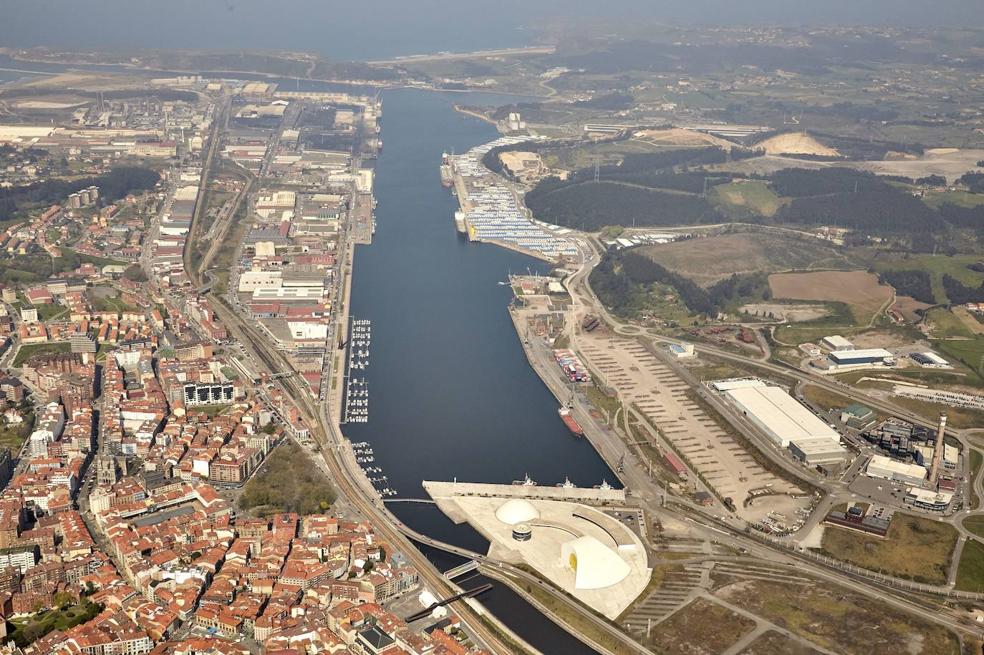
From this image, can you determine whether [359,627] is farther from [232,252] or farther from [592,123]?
[592,123]

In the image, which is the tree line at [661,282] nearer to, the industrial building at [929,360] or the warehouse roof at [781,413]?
the industrial building at [929,360]

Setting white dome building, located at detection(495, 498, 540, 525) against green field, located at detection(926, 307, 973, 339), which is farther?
green field, located at detection(926, 307, 973, 339)

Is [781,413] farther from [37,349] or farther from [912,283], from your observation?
[37,349]

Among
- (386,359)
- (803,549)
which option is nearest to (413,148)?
(386,359)

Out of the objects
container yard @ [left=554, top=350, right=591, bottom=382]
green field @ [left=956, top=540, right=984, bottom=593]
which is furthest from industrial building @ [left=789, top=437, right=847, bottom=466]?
container yard @ [left=554, top=350, right=591, bottom=382]

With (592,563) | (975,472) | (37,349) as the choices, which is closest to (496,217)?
(37,349)

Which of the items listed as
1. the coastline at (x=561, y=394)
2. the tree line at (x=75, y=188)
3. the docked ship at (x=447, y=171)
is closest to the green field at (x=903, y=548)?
the coastline at (x=561, y=394)

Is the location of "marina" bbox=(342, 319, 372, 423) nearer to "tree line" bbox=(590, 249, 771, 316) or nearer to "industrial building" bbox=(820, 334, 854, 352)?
"tree line" bbox=(590, 249, 771, 316)
